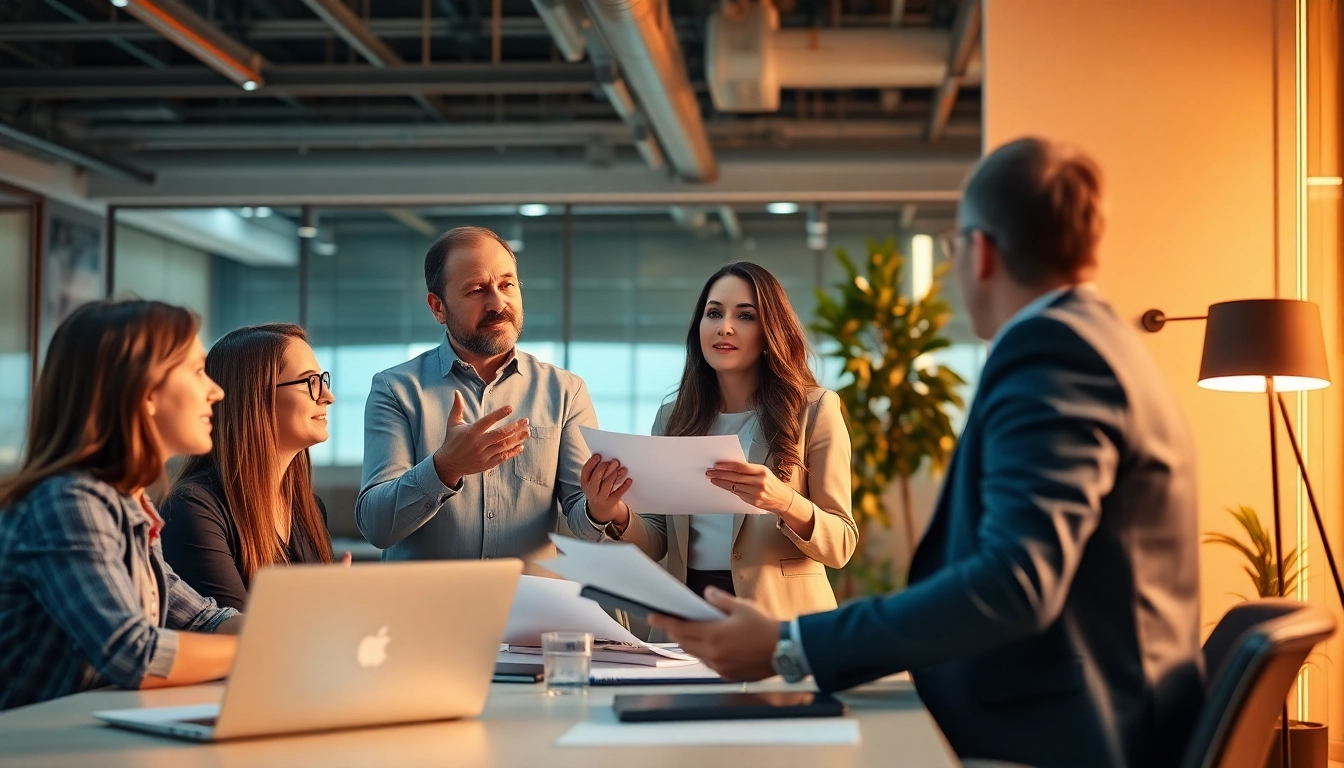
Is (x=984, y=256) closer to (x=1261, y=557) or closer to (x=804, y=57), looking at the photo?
(x=1261, y=557)

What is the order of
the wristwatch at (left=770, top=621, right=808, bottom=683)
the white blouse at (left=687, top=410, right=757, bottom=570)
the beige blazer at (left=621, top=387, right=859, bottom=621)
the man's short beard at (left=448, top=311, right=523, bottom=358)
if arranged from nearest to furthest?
the wristwatch at (left=770, top=621, right=808, bottom=683), the beige blazer at (left=621, top=387, right=859, bottom=621), the white blouse at (left=687, top=410, right=757, bottom=570), the man's short beard at (left=448, top=311, right=523, bottom=358)

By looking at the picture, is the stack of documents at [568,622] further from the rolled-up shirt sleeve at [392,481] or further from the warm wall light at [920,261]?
the warm wall light at [920,261]

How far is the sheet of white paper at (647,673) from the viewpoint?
83.3 inches

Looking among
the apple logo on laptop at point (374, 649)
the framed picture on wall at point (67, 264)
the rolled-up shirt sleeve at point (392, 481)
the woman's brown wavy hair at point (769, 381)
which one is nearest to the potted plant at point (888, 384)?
the woman's brown wavy hair at point (769, 381)

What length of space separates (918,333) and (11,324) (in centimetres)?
609

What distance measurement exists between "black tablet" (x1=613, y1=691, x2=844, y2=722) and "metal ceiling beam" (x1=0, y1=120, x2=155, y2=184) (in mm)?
7154

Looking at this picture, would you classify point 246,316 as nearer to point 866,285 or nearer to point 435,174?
point 435,174

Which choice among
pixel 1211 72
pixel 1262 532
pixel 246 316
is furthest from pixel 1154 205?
pixel 246 316

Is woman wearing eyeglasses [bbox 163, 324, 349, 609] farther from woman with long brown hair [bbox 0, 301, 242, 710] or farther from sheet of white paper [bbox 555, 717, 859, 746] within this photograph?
sheet of white paper [bbox 555, 717, 859, 746]

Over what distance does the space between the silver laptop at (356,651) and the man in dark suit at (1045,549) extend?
0.87 feet

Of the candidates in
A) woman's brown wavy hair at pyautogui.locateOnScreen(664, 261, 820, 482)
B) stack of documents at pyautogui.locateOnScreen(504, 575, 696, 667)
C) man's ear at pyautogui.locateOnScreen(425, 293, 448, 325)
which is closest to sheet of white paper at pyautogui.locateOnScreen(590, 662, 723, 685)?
stack of documents at pyautogui.locateOnScreen(504, 575, 696, 667)

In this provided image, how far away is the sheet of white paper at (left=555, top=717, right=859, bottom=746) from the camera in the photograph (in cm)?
155

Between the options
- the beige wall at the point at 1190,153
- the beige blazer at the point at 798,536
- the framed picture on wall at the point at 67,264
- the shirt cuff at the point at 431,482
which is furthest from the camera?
the framed picture on wall at the point at 67,264

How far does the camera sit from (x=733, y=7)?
639cm
